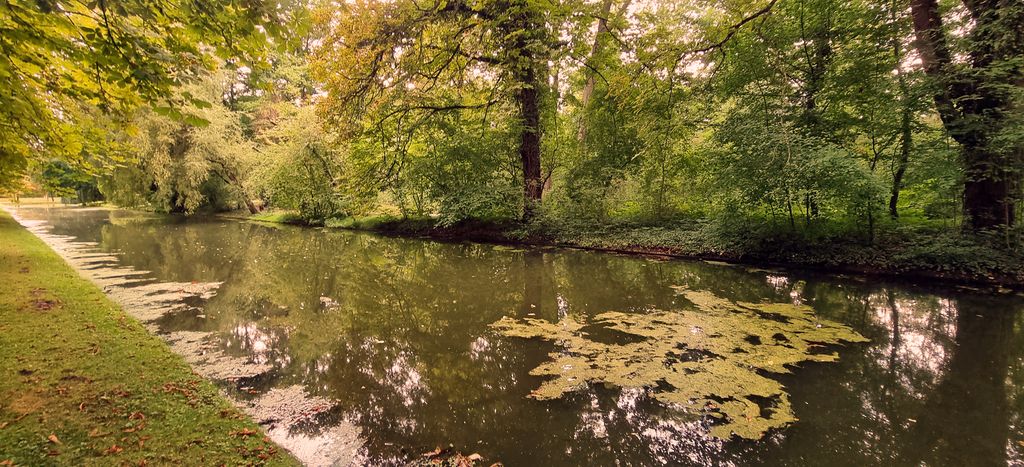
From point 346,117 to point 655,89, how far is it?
7.69 meters

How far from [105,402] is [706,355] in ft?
17.1

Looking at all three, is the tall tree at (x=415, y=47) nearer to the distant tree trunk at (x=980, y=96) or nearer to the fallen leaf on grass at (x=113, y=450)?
the distant tree trunk at (x=980, y=96)

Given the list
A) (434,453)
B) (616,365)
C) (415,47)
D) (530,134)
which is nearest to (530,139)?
(530,134)

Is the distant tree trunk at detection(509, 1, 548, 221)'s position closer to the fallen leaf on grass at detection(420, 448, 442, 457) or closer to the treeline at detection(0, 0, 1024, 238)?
the treeline at detection(0, 0, 1024, 238)

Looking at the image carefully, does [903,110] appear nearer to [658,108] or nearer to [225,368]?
[658,108]

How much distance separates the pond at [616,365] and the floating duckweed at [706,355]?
25mm

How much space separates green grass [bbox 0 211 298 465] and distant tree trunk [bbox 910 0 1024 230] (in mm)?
10740

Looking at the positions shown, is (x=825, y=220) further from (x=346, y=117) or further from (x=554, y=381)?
(x=346, y=117)

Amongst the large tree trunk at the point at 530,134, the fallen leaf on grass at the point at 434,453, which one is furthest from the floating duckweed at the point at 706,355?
the large tree trunk at the point at 530,134

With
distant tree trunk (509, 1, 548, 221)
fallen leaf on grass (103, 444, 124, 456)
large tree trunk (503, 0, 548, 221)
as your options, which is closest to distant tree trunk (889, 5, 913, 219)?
large tree trunk (503, 0, 548, 221)

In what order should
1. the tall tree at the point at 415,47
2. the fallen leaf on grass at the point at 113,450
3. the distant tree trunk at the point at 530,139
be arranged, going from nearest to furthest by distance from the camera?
the fallen leaf on grass at the point at 113,450 < the tall tree at the point at 415,47 < the distant tree trunk at the point at 530,139

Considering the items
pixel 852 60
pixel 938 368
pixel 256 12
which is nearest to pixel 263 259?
pixel 256 12

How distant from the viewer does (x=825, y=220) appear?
30.6 ft

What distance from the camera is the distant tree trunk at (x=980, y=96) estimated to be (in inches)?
269
